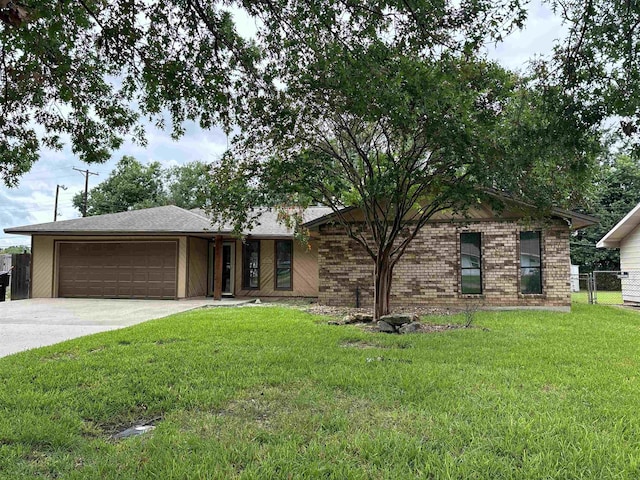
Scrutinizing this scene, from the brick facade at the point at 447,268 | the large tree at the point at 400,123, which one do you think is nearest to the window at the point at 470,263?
the brick facade at the point at 447,268

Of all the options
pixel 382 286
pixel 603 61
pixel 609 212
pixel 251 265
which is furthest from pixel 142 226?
pixel 609 212

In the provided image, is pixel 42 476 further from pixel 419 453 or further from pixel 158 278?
pixel 158 278

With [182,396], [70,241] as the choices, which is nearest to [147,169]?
[70,241]

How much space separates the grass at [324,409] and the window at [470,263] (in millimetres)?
5186

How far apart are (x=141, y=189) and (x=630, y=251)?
31.4 meters

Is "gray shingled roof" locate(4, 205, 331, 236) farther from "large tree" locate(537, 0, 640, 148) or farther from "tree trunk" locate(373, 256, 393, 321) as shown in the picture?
"large tree" locate(537, 0, 640, 148)

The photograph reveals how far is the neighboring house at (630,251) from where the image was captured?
555 inches

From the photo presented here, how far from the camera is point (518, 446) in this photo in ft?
9.45

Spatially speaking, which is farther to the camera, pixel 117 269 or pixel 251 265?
pixel 251 265

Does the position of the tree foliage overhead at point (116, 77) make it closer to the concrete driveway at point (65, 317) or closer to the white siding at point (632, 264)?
the concrete driveway at point (65, 317)

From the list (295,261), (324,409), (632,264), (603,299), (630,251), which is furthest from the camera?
(603,299)

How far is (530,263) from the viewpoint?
11641 mm

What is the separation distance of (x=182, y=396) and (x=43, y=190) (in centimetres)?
4099

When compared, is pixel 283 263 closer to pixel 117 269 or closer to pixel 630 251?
pixel 117 269
